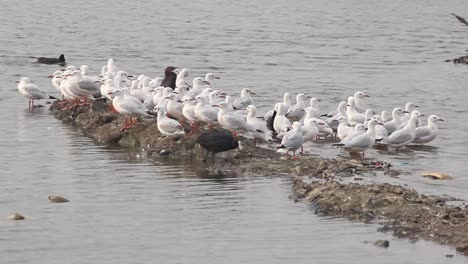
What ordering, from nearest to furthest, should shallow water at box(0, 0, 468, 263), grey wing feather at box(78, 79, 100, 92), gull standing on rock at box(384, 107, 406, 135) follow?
shallow water at box(0, 0, 468, 263), gull standing on rock at box(384, 107, 406, 135), grey wing feather at box(78, 79, 100, 92)

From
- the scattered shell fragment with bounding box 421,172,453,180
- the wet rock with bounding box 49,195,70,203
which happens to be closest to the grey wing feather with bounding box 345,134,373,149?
the scattered shell fragment with bounding box 421,172,453,180

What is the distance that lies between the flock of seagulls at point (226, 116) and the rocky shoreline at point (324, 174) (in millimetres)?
288

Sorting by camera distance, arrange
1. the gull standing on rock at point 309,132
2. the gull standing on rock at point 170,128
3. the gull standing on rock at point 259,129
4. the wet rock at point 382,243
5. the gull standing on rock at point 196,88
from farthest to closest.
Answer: the gull standing on rock at point 196,88 → the gull standing on rock at point 309,132 → the gull standing on rock at point 259,129 → the gull standing on rock at point 170,128 → the wet rock at point 382,243

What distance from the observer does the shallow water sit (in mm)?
13219

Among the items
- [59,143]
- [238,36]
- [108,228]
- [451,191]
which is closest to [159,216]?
[108,228]

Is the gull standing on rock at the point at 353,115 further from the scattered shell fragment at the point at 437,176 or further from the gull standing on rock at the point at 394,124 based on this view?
the scattered shell fragment at the point at 437,176

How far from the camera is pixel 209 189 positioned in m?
16.3

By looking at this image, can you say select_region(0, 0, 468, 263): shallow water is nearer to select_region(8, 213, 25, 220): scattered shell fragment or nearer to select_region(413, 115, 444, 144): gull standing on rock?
select_region(8, 213, 25, 220): scattered shell fragment

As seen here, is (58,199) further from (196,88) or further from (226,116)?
(196,88)

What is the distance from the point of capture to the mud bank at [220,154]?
1731 cm

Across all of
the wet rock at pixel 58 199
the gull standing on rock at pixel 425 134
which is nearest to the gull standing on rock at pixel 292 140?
the gull standing on rock at pixel 425 134

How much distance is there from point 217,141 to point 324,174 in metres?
2.12

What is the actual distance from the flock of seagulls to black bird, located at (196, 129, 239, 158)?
0.02 metres

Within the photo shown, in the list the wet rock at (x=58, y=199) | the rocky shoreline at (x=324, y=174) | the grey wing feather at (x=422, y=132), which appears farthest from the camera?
the grey wing feather at (x=422, y=132)
